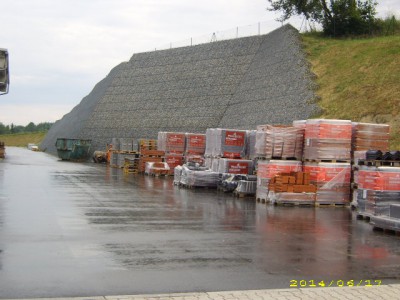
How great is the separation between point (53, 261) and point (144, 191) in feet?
41.9

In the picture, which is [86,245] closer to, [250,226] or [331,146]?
[250,226]

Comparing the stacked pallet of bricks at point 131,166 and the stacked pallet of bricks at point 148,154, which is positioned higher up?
the stacked pallet of bricks at point 148,154

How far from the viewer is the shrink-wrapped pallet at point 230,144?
2394cm

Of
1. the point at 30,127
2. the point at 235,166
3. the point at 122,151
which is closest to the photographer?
the point at 235,166

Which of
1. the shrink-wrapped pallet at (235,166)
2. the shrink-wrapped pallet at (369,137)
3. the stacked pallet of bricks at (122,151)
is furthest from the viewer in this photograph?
the stacked pallet of bricks at (122,151)

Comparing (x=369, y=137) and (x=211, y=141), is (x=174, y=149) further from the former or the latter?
(x=369, y=137)

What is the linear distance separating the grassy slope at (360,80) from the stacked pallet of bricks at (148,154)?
10.6 m

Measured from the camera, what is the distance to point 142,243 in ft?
31.1

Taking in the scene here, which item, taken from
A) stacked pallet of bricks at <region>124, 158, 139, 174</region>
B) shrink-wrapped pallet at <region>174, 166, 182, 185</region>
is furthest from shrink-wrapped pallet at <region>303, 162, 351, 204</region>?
stacked pallet of bricks at <region>124, 158, 139, 174</region>

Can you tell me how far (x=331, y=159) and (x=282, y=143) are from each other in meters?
1.71

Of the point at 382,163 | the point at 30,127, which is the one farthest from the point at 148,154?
the point at 30,127

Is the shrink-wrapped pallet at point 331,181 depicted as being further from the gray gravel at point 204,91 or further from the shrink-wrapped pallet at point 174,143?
the gray gravel at point 204,91

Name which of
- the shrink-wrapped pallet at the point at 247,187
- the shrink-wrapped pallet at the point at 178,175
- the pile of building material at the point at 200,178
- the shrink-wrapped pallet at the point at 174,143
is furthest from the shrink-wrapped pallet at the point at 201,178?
the shrink-wrapped pallet at the point at 174,143

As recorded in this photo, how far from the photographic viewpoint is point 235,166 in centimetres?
2311
